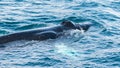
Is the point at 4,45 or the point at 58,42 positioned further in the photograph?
the point at 58,42

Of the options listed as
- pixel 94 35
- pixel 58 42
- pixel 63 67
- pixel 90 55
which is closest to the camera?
pixel 63 67

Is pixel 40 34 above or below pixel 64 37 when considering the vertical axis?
above

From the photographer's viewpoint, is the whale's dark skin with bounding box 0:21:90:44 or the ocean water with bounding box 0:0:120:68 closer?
the ocean water with bounding box 0:0:120:68

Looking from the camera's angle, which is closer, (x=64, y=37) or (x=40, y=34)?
(x=40, y=34)

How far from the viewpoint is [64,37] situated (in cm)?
1873

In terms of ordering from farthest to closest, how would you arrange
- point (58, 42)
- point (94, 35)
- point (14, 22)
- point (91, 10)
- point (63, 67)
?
point (91, 10)
point (14, 22)
point (94, 35)
point (58, 42)
point (63, 67)

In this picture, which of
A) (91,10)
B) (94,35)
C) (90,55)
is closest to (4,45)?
(90,55)

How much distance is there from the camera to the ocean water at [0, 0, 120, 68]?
15922 mm

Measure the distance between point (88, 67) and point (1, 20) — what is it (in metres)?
8.09

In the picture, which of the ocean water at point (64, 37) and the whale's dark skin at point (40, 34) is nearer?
the ocean water at point (64, 37)

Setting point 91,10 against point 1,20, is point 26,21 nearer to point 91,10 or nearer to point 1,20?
point 1,20

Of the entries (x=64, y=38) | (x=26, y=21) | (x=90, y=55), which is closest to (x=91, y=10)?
(x=26, y=21)

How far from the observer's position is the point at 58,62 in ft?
51.9

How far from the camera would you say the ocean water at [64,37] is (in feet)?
52.2
